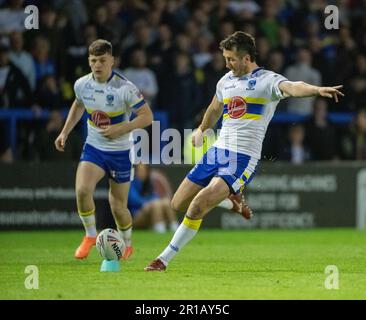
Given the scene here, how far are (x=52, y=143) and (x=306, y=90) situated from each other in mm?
8340

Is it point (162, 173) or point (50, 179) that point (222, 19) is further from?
point (50, 179)

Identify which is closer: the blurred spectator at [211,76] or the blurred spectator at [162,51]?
the blurred spectator at [211,76]

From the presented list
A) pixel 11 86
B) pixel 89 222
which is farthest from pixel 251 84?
pixel 11 86

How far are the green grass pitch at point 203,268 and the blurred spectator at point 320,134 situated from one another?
8.34 feet

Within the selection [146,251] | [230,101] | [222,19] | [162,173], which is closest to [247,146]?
Answer: [230,101]

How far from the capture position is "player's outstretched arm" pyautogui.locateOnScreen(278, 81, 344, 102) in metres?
9.05

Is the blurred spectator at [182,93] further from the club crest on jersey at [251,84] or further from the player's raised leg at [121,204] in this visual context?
the club crest on jersey at [251,84]

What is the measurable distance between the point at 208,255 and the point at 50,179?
5088 mm

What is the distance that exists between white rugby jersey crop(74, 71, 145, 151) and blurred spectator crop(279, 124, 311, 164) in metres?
6.90

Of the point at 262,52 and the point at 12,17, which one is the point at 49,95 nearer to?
the point at 12,17

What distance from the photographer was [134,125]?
11.7 m

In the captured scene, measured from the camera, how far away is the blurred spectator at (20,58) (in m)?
16.8

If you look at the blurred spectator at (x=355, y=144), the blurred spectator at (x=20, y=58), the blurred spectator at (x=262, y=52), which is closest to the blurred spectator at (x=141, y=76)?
the blurred spectator at (x=20, y=58)

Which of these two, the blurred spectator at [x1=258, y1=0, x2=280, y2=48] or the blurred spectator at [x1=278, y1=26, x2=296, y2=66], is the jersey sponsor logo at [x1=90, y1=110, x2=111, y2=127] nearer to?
the blurred spectator at [x1=278, y1=26, x2=296, y2=66]
